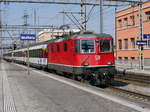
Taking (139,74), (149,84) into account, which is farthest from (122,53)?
(149,84)

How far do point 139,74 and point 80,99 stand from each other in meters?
13.7

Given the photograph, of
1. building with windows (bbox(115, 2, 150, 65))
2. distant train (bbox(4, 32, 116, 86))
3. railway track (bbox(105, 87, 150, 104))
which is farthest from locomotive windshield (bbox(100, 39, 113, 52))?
building with windows (bbox(115, 2, 150, 65))

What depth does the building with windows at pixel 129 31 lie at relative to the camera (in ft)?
127

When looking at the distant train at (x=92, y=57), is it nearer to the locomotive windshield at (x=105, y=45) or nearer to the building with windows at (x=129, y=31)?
the locomotive windshield at (x=105, y=45)

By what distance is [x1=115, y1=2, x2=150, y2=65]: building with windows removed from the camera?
127 ft

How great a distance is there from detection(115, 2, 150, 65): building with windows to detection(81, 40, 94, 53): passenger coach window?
2503 cm

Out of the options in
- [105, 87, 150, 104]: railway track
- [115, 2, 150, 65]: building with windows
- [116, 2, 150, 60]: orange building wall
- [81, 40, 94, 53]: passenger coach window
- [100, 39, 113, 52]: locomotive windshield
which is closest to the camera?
[105, 87, 150, 104]: railway track

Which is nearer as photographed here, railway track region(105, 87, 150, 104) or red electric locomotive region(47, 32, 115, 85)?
railway track region(105, 87, 150, 104)

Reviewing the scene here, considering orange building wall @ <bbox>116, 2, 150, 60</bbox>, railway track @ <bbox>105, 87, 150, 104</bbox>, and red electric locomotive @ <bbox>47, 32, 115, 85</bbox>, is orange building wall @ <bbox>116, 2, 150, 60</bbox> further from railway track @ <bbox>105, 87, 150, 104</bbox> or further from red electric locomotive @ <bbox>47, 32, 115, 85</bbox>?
railway track @ <bbox>105, 87, 150, 104</bbox>

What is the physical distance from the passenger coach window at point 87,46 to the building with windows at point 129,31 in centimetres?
2503

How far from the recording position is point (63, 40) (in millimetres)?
16609

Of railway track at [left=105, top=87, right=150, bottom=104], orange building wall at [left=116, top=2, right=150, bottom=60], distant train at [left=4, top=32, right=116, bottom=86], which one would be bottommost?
railway track at [left=105, top=87, right=150, bottom=104]

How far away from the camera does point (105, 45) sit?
48.1 feet

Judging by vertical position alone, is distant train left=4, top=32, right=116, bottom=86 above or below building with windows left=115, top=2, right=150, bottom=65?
below
